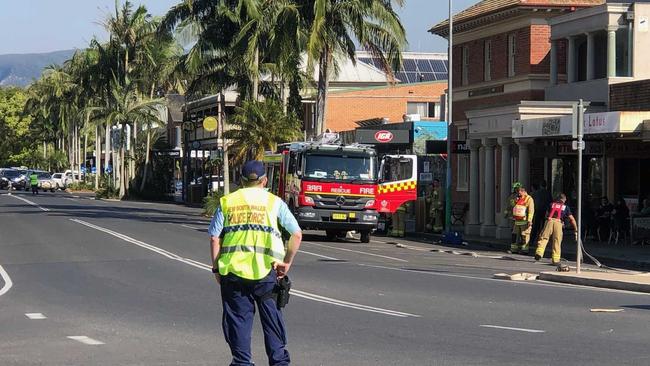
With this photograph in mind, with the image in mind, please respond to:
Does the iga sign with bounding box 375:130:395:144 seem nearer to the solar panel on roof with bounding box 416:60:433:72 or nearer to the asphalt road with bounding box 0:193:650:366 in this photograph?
the asphalt road with bounding box 0:193:650:366

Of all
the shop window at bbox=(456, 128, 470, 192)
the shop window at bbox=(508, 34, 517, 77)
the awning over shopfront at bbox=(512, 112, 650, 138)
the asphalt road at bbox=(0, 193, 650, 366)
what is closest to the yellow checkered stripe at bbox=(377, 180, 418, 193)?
the awning over shopfront at bbox=(512, 112, 650, 138)

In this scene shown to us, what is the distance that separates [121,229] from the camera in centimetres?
3656

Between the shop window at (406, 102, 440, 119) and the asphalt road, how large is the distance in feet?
132

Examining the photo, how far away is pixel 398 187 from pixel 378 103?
32734mm

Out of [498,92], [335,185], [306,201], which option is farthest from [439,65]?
[306,201]

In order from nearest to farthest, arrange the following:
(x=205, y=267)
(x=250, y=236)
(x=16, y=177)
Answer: (x=250, y=236), (x=205, y=267), (x=16, y=177)

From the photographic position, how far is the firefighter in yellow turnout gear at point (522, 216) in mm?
28578

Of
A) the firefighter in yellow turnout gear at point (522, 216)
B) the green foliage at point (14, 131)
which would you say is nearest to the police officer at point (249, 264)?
the firefighter in yellow turnout gear at point (522, 216)

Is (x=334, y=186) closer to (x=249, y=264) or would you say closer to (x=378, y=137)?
(x=378, y=137)

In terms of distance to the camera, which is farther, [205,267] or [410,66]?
[410,66]

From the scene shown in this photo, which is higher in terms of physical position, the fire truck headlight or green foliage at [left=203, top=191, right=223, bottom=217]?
the fire truck headlight

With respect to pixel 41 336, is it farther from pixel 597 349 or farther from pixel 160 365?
pixel 597 349

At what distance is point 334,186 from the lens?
32.4 metres

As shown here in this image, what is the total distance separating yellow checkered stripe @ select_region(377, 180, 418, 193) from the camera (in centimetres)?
3681
